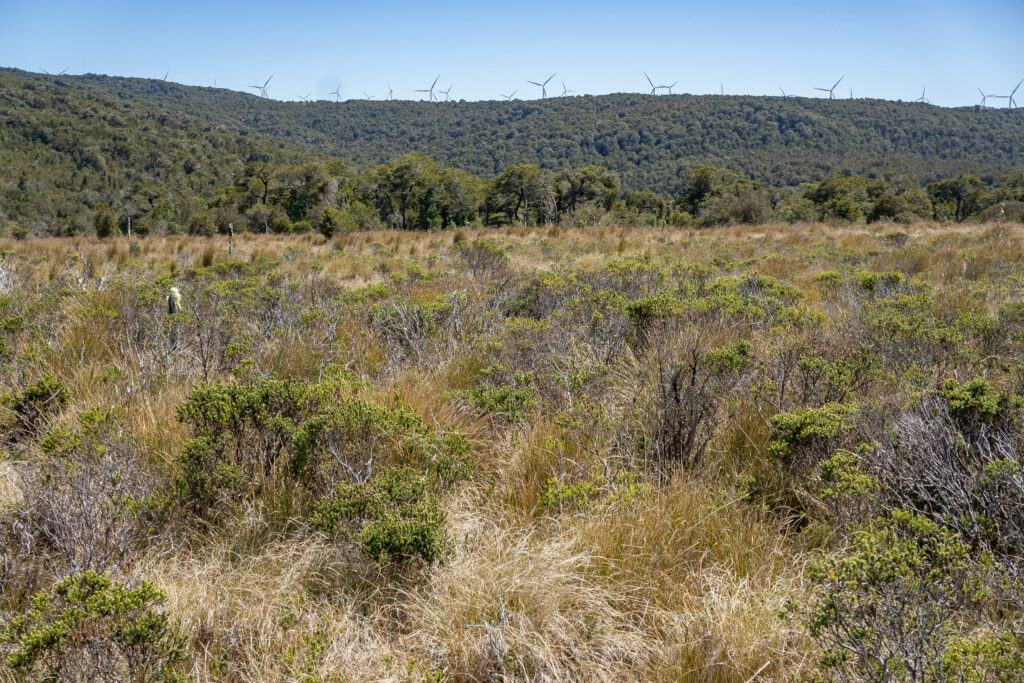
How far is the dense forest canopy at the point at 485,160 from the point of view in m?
37.3

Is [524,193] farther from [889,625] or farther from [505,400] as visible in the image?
[889,625]

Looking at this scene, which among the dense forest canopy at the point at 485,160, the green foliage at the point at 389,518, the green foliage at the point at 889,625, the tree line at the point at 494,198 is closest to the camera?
the green foliage at the point at 889,625

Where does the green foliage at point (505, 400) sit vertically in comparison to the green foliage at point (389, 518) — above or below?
above

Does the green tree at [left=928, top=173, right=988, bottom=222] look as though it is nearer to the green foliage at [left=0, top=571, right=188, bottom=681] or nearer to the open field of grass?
the open field of grass

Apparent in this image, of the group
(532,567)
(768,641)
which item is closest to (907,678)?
(768,641)

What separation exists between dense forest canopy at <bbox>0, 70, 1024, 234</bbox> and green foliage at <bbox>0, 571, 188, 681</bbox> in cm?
2302

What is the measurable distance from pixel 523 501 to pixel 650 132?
123m

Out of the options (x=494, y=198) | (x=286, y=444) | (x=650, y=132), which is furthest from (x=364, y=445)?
(x=650, y=132)

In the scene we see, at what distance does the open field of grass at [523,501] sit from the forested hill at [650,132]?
268 feet

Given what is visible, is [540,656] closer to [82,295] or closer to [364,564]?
[364,564]

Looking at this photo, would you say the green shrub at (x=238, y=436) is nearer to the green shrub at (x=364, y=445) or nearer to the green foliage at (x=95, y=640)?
the green shrub at (x=364, y=445)

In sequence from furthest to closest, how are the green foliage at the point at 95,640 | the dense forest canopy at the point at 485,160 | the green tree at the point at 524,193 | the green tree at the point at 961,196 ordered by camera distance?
the dense forest canopy at the point at 485,160, the green tree at the point at 524,193, the green tree at the point at 961,196, the green foliage at the point at 95,640

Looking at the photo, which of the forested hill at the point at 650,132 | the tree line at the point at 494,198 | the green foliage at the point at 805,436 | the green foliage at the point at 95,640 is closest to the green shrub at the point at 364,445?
the green foliage at the point at 95,640

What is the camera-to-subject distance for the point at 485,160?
105m
